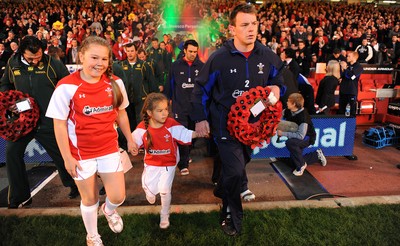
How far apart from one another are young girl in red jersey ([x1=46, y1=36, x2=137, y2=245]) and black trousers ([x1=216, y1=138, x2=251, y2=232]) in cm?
113

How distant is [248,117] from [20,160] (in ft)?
10.4

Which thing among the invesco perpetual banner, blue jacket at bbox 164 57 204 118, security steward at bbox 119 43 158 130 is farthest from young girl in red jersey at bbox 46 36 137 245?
the invesco perpetual banner

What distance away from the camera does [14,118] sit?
4531 mm

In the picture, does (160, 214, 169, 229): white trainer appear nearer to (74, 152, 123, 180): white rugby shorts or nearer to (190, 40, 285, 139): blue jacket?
(74, 152, 123, 180): white rugby shorts

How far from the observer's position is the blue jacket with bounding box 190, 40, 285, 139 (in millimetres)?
3785

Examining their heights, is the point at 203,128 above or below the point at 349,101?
above

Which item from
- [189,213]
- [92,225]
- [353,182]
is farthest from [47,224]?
[353,182]

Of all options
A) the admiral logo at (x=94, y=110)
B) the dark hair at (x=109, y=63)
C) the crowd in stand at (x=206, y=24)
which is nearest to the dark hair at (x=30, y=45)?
the dark hair at (x=109, y=63)

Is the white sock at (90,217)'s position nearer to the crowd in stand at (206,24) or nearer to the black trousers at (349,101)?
the black trousers at (349,101)

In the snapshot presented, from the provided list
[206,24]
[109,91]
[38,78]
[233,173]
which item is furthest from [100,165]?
[206,24]

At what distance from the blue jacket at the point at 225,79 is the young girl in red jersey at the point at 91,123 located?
0.87 meters

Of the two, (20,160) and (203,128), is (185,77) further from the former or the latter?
(20,160)

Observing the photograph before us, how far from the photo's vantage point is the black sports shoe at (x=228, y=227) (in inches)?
153

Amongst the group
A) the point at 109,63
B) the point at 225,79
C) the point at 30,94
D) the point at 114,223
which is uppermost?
the point at 109,63
